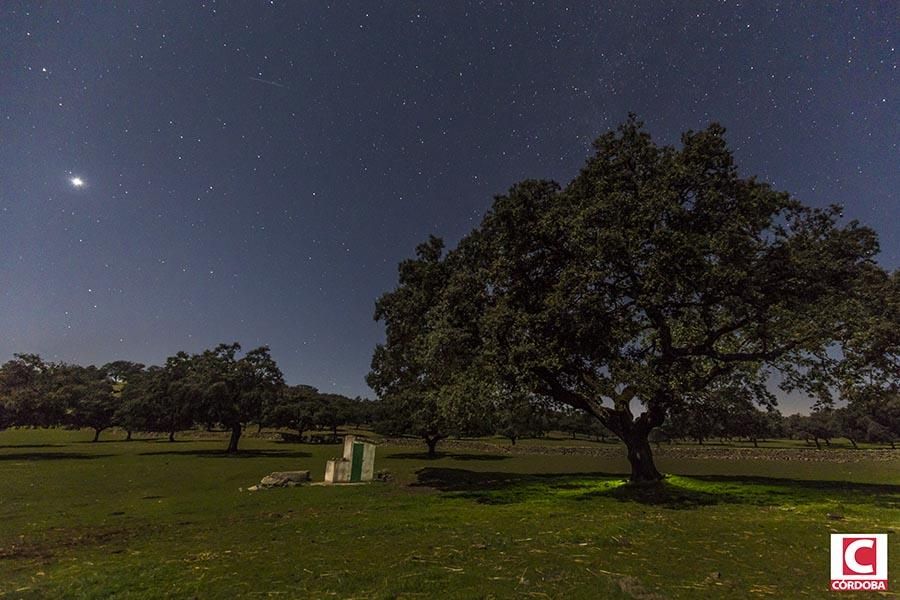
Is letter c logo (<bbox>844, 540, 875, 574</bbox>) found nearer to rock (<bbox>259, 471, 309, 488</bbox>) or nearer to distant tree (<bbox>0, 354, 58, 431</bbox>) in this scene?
rock (<bbox>259, 471, 309, 488</bbox>)

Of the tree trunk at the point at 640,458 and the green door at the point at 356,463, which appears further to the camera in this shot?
the green door at the point at 356,463

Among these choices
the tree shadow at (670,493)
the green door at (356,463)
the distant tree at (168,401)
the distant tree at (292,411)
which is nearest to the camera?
the tree shadow at (670,493)

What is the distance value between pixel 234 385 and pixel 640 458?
51.9m

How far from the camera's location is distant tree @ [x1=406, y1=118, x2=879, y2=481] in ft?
Answer: 66.5

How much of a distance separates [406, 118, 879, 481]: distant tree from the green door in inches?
378

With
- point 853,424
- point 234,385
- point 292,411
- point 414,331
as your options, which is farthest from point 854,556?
point 853,424

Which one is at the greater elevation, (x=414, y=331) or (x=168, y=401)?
(x=414, y=331)

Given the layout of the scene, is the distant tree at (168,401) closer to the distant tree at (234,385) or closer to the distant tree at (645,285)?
the distant tree at (234,385)

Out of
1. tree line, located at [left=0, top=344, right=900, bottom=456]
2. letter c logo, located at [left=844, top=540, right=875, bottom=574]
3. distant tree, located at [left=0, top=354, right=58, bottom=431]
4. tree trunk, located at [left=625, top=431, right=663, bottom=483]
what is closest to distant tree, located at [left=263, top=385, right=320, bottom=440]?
tree line, located at [left=0, top=344, right=900, bottom=456]

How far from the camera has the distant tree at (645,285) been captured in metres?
20.3

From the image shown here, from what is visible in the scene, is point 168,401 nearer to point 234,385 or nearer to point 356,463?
point 234,385

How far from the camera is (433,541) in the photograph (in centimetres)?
1244

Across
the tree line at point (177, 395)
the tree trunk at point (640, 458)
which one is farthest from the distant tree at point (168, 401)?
the tree trunk at point (640, 458)

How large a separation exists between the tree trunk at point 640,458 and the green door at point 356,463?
17.4 metres
